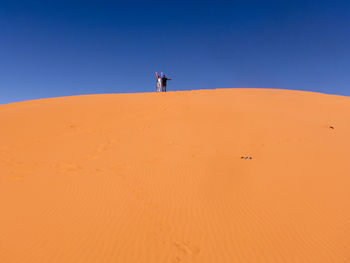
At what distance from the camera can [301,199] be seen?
418 centimetres

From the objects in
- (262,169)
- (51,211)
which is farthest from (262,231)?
(51,211)

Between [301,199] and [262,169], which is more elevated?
[262,169]

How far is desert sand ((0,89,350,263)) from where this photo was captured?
309 cm

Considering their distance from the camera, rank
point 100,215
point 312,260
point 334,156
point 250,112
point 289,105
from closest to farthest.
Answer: point 312,260 → point 100,215 → point 334,156 → point 250,112 → point 289,105

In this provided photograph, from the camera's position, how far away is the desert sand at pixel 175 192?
10.2 ft

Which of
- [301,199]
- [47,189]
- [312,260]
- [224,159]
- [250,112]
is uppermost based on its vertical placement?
[250,112]

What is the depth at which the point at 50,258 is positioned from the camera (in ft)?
9.53

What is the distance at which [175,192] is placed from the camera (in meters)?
4.64

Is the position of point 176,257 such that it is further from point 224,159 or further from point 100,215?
point 224,159

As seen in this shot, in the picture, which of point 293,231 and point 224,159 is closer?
point 293,231

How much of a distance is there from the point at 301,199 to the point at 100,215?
4.00 meters

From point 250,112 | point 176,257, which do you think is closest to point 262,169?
point 176,257

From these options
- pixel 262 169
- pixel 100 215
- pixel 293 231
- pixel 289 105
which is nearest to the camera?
pixel 293 231

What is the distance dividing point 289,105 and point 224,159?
9.83 meters
